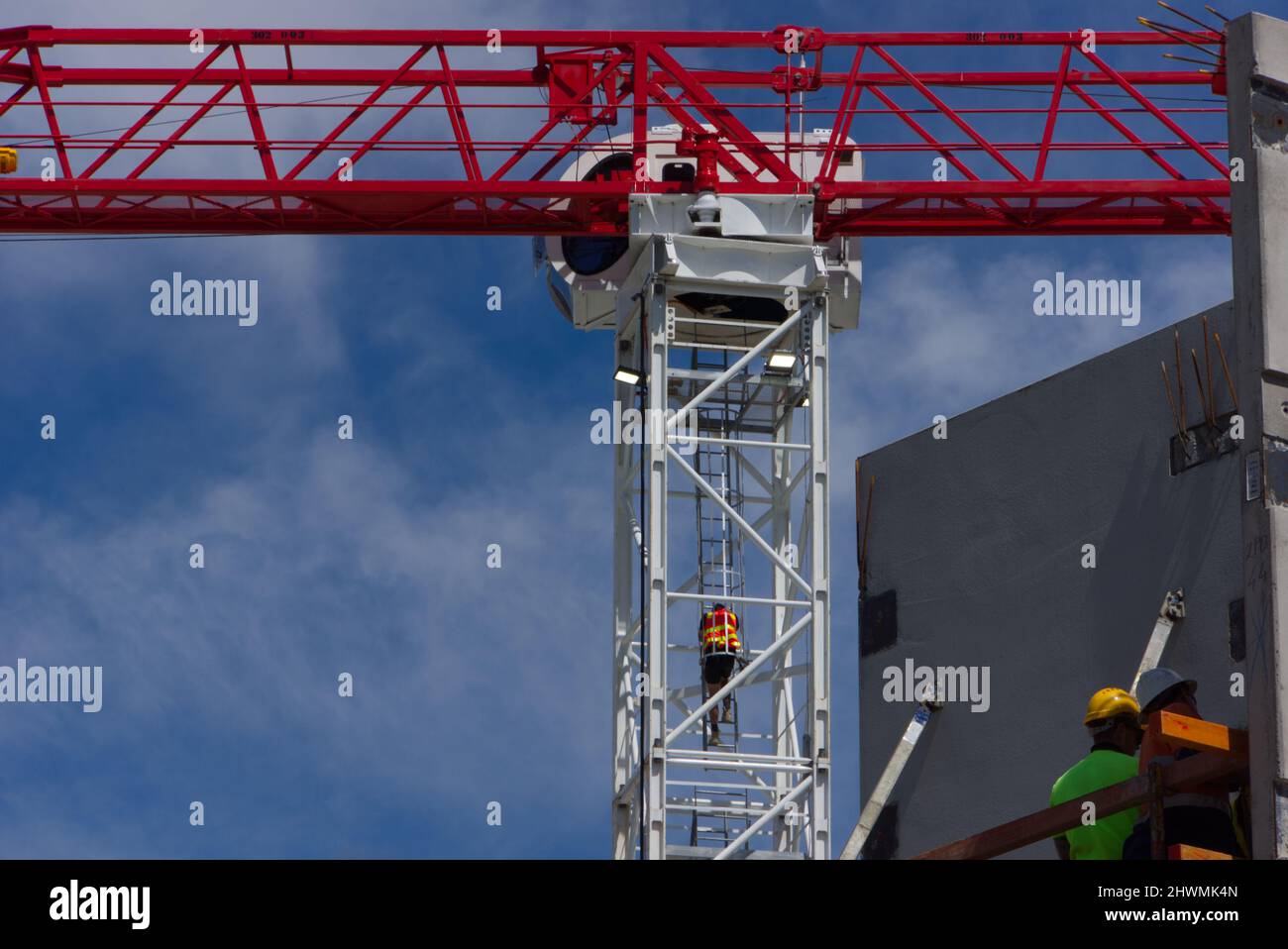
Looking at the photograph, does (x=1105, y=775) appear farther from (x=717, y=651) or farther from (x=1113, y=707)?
(x=717, y=651)

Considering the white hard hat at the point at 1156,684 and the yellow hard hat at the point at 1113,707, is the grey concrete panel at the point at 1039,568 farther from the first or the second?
the white hard hat at the point at 1156,684

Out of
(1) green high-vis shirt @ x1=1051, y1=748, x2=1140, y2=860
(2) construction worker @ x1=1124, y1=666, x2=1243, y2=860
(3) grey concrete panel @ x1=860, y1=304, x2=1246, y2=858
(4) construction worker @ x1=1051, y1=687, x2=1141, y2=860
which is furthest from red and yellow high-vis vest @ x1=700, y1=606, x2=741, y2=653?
(2) construction worker @ x1=1124, y1=666, x2=1243, y2=860

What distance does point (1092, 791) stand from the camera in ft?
44.5

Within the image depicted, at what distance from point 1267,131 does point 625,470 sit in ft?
50.4

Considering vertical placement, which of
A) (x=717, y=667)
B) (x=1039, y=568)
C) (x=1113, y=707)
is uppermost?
(x=1039, y=568)

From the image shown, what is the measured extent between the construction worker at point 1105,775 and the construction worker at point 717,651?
10824mm

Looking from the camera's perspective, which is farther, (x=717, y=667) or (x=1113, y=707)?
(x=717, y=667)

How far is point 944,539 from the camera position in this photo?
27.2 metres

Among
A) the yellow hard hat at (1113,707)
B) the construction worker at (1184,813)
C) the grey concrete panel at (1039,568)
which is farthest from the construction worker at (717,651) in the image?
the construction worker at (1184,813)

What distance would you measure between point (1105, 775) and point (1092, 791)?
0.27 metres

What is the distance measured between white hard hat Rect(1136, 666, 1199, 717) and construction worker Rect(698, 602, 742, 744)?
Answer: 1167cm

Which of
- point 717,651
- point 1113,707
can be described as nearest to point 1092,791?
point 1113,707

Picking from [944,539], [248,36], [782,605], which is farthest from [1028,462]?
[248,36]

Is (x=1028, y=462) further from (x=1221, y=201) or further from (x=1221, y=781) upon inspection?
(x=1221, y=781)
